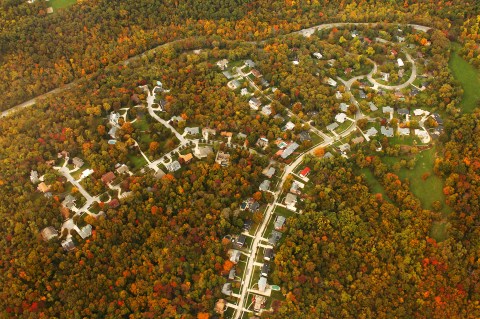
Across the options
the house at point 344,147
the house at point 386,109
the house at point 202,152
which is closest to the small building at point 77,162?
the house at point 202,152

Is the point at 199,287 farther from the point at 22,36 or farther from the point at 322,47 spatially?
the point at 22,36

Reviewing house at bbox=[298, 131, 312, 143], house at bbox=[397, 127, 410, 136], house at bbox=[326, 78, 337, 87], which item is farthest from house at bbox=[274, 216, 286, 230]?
Answer: house at bbox=[326, 78, 337, 87]

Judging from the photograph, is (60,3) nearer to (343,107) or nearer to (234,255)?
(343,107)

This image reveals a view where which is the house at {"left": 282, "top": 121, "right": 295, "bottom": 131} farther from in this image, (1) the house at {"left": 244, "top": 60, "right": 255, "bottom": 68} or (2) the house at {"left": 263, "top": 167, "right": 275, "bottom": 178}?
(1) the house at {"left": 244, "top": 60, "right": 255, "bottom": 68}

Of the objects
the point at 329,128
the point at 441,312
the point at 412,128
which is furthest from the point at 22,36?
the point at 441,312

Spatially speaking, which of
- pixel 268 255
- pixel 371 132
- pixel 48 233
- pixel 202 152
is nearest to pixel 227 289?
pixel 268 255
